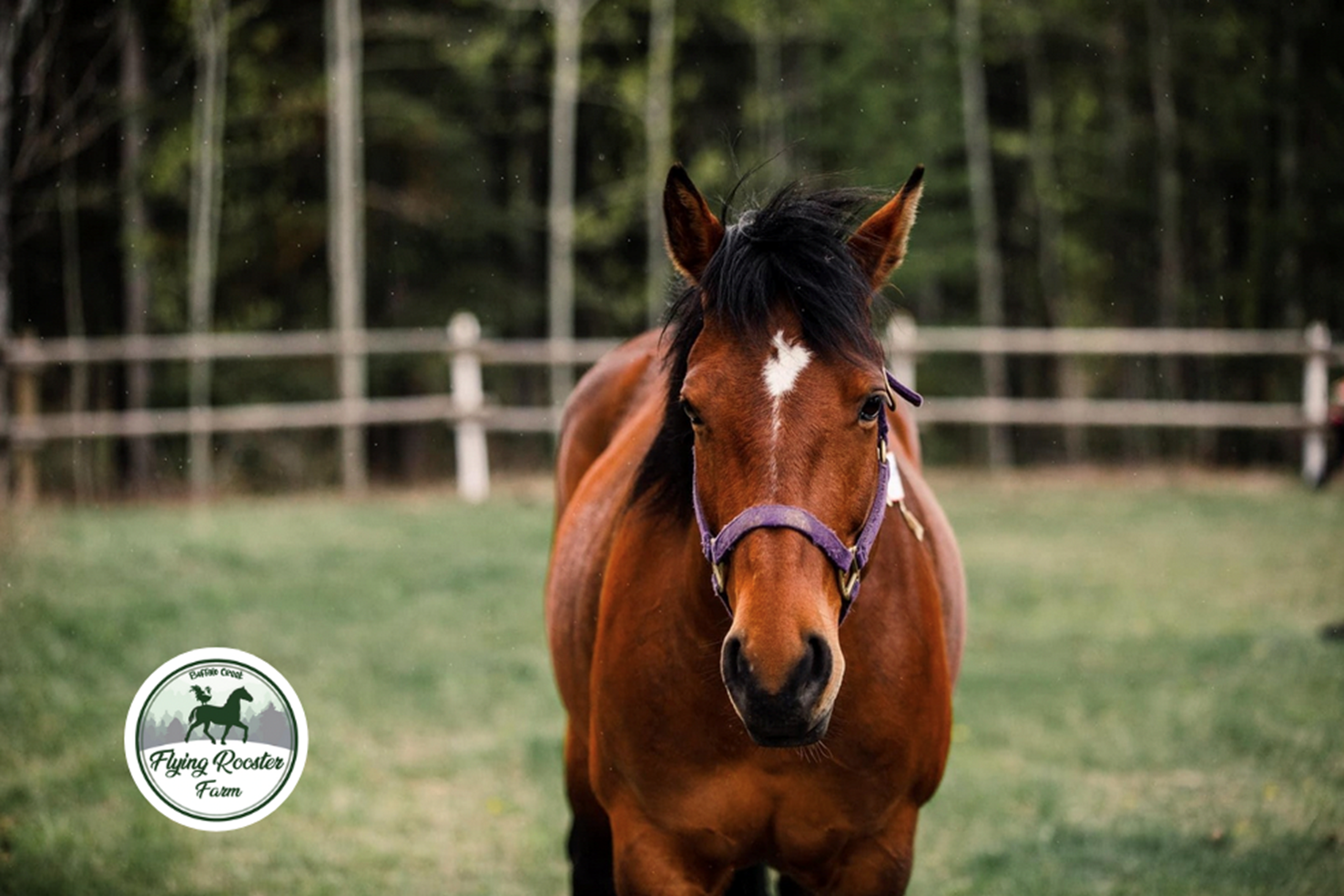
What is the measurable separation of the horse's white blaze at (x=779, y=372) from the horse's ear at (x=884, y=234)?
37 cm

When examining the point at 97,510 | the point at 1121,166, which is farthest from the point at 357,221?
the point at 1121,166

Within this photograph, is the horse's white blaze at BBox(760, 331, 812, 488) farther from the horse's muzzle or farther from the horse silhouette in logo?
the horse silhouette in logo

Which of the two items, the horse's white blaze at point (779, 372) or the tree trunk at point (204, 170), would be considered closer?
the horse's white blaze at point (779, 372)

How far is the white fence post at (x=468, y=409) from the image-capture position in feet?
44.5

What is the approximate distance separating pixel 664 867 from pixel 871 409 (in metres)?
1.04

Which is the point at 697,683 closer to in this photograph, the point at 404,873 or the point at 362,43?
the point at 404,873

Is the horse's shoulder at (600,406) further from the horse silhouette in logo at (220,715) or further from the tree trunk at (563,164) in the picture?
the tree trunk at (563,164)

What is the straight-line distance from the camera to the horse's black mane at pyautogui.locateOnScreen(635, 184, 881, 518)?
2.33 metres

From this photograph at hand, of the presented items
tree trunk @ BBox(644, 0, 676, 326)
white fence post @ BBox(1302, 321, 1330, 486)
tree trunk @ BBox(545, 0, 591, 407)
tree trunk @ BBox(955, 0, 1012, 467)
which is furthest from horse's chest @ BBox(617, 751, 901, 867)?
tree trunk @ BBox(955, 0, 1012, 467)

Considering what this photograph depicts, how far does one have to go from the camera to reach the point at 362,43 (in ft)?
63.0

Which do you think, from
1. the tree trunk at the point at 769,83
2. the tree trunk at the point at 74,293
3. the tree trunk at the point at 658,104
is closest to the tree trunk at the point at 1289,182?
the tree trunk at the point at 769,83

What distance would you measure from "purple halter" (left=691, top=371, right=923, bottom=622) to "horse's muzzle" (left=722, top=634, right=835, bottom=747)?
7.5 inches

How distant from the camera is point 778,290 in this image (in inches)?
94.2

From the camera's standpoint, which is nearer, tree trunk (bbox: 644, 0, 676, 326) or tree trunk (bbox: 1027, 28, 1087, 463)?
tree trunk (bbox: 644, 0, 676, 326)
